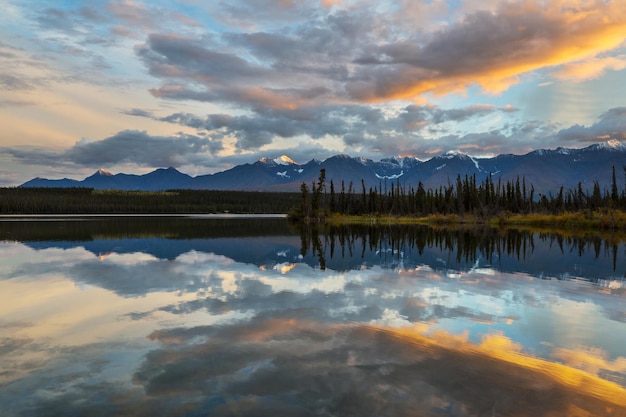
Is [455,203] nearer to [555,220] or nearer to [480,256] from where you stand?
[555,220]

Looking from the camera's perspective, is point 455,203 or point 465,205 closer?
point 465,205

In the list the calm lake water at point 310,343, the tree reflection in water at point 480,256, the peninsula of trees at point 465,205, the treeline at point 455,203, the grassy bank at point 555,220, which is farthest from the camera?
the treeline at point 455,203

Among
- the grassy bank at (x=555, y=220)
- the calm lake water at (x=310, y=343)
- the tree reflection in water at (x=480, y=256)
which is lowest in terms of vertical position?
the grassy bank at (x=555, y=220)

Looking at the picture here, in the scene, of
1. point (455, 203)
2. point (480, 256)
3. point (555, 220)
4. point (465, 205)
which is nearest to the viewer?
point (480, 256)

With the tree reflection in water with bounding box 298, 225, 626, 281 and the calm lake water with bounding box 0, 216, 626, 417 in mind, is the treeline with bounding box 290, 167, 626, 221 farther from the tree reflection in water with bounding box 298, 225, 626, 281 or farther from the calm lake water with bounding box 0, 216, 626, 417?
the calm lake water with bounding box 0, 216, 626, 417

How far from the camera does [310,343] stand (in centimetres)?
1219

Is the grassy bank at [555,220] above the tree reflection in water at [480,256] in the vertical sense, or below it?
below

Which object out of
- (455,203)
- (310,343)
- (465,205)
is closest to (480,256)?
(310,343)

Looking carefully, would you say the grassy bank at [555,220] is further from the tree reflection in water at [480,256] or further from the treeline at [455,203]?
the tree reflection in water at [480,256]

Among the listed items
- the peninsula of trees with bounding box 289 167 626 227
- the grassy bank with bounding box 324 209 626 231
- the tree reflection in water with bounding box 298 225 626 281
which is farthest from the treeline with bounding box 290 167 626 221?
the tree reflection in water with bounding box 298 225 626 281

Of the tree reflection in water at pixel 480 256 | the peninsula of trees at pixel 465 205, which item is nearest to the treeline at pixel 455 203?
the peninsula of trees at pixel 465 205

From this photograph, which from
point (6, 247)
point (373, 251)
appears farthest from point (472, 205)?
point (6, 247)

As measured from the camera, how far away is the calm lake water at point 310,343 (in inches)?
334

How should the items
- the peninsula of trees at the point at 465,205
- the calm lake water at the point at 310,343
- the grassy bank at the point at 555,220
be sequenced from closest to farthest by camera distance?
the calm lake water at the point at 310,343, the grassy bank at the point at 555,220, the peninsula of trees at the point at 465,205
